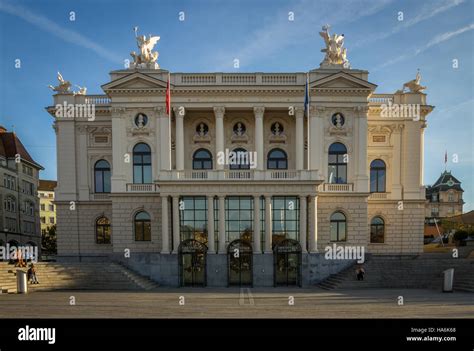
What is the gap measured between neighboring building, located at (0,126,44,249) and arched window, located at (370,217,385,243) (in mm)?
54927

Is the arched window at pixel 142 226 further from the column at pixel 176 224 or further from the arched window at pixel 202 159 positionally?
the arched window at pixel 202 159

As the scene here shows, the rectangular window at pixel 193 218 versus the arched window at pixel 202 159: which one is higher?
the arched window at pixel 202 159

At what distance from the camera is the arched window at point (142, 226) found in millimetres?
32688

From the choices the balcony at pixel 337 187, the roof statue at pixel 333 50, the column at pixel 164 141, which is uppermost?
the roof statue at pixel 333 50

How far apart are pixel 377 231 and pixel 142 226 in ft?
80.8

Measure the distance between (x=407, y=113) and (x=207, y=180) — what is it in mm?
22921

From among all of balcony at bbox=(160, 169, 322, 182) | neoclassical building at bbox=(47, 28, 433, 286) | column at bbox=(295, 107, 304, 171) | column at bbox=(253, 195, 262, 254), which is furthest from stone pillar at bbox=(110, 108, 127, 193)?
column at bbox=(295, 107, 304, 171)

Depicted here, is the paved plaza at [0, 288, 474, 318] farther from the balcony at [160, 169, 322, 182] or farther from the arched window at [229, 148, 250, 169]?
the arched window at [229, 148, 250, 169]

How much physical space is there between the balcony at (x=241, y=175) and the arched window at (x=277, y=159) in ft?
13.9

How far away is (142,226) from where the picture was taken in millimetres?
32750

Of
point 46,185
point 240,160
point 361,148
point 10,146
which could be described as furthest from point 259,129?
point 46,185

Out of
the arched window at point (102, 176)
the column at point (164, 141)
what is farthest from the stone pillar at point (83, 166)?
the column at point (164, 141)
